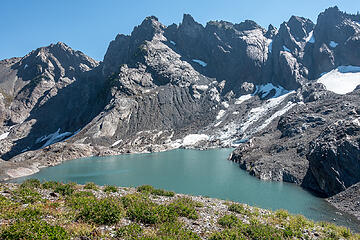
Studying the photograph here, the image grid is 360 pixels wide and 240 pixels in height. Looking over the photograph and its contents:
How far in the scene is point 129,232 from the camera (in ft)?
33.7

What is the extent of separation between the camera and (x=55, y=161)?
322ft

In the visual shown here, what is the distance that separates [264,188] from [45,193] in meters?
39.1

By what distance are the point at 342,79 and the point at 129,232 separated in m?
175

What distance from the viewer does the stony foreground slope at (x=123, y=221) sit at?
9.61 meters

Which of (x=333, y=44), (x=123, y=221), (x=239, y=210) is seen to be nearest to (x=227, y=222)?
(x=239, y=210)

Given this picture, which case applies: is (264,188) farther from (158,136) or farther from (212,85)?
(212,85)

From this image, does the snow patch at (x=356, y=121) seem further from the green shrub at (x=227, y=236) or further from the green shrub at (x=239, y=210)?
the green shrub at (x=227, y=236)

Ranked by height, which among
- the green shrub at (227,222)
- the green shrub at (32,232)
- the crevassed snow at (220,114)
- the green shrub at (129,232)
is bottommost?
the green shrub at (227,222)

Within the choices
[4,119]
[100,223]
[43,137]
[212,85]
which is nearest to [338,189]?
[100,223]

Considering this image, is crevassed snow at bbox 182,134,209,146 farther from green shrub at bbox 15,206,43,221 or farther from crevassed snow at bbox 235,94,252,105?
green shrub at bbox 15,206,43,221

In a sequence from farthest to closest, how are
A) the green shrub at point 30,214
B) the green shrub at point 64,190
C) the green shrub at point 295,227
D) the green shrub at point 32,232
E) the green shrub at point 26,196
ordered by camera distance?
the green shrub at point 64,190, the green shrub at point 295,227, the green shrub at point 26,196, the green shrub at point 30,214, the green shrub at point 32,232

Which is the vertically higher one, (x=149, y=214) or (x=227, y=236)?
(x=149, y=214)

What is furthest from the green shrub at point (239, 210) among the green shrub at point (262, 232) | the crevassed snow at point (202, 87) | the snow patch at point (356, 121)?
the crevassed snow at point (202, 87)

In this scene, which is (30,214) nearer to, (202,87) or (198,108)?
(198,108)
